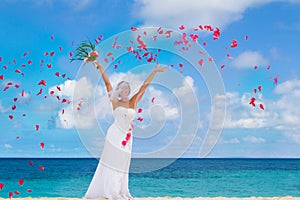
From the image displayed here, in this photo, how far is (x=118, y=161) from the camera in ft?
32.5

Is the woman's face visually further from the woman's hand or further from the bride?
the woman's hand

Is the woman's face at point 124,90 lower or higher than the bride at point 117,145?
higher

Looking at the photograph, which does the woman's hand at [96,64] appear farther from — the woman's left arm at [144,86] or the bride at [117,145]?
the woman's left arm at [144,86]

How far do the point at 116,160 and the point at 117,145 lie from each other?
342 millimetres

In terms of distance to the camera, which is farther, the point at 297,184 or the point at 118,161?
the point at 297,184

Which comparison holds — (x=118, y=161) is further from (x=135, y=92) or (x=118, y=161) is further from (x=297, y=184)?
(x=297, y=184)

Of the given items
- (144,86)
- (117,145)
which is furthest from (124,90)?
(117,145)

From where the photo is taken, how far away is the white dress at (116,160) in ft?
31.9

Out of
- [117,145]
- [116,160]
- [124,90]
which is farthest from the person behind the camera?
[116,160]

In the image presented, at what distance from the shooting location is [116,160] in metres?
9.90

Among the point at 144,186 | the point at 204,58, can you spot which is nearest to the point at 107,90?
the point at 204,58

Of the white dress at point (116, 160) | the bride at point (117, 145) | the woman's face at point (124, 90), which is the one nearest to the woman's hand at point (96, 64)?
the bride at point (117, 145)

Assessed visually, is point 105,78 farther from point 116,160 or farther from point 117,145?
point 116,160

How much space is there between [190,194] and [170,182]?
5633mm
